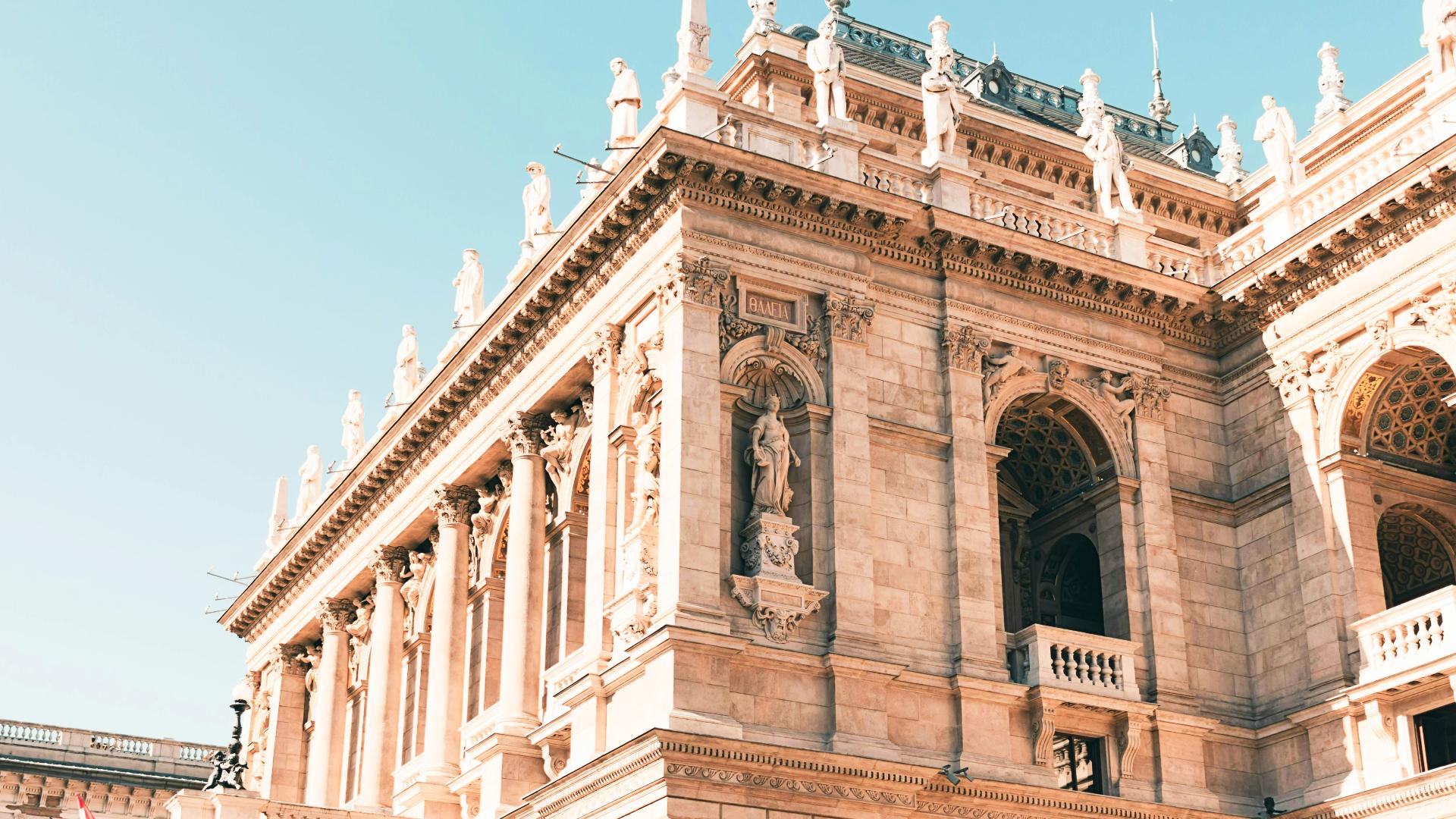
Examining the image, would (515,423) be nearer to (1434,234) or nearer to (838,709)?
(838,709)

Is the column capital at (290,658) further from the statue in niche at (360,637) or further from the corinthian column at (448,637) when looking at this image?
the corinthian column at (448,637)

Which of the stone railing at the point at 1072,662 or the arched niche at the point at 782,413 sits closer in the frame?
the arched niche at the point at 782,413

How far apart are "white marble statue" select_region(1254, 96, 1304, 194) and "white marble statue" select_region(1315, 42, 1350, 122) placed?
442 centimetres

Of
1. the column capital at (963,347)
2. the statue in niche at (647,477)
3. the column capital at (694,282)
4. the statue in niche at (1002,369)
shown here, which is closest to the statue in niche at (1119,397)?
the statue in niche at (1002,369)

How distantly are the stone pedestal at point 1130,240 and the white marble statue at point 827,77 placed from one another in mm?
5784

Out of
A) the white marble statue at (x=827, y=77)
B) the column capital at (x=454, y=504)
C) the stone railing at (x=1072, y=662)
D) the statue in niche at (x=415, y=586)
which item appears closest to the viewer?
the stone railing at (x=1072, y=662)

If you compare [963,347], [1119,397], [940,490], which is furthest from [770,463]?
[1119,397]

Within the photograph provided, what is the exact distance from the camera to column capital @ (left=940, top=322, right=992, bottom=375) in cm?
3023

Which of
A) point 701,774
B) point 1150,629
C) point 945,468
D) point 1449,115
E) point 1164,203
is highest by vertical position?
point 1164,203

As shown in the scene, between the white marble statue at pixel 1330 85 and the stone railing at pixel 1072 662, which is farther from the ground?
the white marble statue at pixel 1330 85

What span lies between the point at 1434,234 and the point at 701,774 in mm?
15005

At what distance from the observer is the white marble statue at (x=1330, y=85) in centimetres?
3806

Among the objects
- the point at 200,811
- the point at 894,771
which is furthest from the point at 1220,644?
the point at 200,811

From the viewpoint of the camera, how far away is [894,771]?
26016mm
